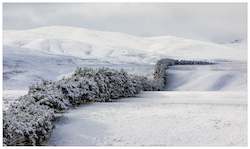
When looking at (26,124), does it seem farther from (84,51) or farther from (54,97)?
(84,51)

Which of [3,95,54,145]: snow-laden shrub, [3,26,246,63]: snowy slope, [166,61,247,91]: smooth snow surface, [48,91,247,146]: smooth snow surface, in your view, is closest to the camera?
[3,95,54,145]: snow-laden shrub

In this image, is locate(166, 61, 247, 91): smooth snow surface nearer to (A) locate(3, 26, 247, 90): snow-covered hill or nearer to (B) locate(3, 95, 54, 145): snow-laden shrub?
(A) locate(3, 26, 247, 90): snow-covered hill

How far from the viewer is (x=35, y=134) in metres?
9.81

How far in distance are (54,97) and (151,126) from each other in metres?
2.82

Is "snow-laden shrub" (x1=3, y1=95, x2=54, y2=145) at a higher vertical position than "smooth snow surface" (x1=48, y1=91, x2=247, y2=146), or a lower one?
higher

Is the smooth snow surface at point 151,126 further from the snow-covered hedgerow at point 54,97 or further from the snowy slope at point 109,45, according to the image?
the snowy slope at point 109,45

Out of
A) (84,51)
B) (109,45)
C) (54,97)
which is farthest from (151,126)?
(109,45)

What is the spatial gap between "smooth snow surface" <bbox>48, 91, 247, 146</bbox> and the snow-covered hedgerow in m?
0.45

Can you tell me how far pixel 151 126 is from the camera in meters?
11.8

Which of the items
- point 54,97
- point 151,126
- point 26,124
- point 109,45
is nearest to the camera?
point 26,124

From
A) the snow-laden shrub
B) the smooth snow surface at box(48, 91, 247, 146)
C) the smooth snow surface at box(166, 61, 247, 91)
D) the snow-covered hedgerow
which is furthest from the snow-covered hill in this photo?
the snow-laden shrub

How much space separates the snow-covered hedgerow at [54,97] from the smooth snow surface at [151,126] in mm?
452

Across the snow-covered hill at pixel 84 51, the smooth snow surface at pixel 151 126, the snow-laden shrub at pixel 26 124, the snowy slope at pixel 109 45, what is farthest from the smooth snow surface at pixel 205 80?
the snowy slope at pixel 109 45

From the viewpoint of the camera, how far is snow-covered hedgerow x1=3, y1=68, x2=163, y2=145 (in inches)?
380
